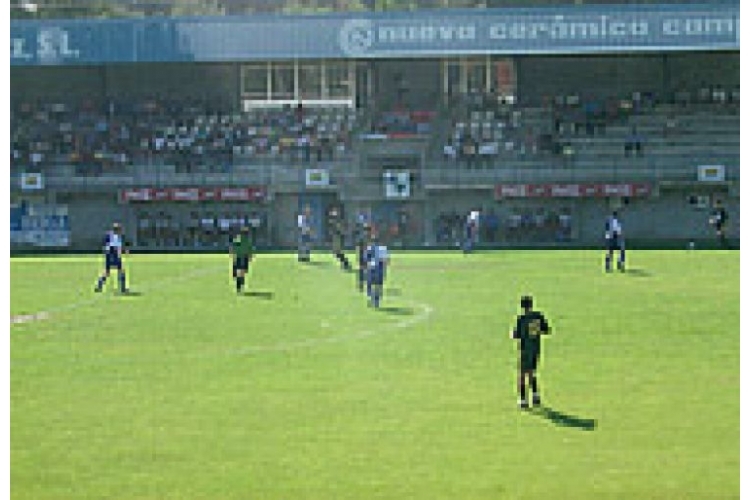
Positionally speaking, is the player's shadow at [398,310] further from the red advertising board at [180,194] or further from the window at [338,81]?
the window at [338,81]

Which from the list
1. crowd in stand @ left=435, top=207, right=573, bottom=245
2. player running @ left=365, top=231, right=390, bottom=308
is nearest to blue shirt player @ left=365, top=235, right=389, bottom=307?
player running @ left=365, top=231, right=390, bottom=308

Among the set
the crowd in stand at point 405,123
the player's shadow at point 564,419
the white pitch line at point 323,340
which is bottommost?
the player's shadow at point 564,419

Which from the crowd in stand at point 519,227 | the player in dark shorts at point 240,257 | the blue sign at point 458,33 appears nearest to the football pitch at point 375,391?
the player in dark shorts at point 240,257

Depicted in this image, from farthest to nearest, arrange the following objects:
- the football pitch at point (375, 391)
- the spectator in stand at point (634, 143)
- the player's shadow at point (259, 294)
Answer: the spectator in stand at point (634, 143) < the player's shadow at point (259, 294) < the football pitch at point (375, 391)

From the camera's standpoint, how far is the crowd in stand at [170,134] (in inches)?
1123

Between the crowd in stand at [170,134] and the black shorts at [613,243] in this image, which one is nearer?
the black shorts at [613,243]

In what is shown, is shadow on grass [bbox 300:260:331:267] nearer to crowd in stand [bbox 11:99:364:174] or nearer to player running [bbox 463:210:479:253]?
player running [bbox 463:210:479:253]

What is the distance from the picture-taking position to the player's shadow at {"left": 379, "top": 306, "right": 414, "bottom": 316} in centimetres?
1648

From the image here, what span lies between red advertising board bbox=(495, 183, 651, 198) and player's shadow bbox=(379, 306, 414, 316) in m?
11.4

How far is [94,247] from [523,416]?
62.1 ft

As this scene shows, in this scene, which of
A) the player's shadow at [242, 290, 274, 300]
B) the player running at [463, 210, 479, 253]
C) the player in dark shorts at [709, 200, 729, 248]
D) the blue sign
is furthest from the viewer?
the blue sign

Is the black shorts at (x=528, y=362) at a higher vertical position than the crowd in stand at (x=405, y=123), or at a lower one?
lower

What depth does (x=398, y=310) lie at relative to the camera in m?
16.8

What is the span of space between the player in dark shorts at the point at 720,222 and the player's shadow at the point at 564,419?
49.4ft
